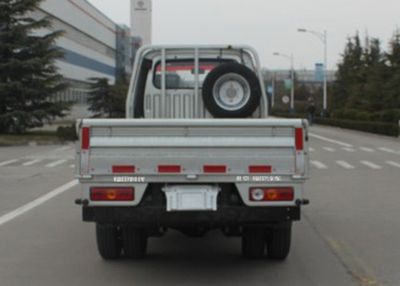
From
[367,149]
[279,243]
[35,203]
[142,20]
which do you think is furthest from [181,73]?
[142,20]

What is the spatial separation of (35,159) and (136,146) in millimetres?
17750

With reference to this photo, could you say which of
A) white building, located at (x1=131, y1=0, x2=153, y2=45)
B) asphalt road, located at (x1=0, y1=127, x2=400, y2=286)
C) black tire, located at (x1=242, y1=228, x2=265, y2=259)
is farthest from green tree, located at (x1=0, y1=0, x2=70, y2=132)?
white building, located at (x1=131, y1=0, x2=153, y2=45)

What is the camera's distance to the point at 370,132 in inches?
1642

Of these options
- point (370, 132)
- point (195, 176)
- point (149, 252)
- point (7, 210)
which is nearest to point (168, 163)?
point (195, 176)

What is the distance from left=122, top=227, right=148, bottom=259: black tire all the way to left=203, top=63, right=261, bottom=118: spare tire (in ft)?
5.91

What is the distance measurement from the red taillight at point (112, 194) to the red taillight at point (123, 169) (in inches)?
6.1

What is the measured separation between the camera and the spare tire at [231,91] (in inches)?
326

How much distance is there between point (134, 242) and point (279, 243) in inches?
58.1

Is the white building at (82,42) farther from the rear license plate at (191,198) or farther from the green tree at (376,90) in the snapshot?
the rear license plate at (191,198)

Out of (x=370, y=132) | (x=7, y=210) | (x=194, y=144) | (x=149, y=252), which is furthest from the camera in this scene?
(x=370, y=132)

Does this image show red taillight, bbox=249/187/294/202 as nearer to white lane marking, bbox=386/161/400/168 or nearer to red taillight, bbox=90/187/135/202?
red taillight, bbox=90/187/135/202

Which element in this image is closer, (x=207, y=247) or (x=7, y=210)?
(x=207, y=247)

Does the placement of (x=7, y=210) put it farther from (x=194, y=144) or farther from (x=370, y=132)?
(x=370, y=132)

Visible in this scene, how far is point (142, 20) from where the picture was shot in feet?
365
